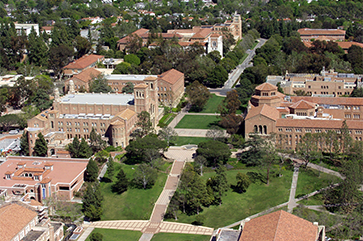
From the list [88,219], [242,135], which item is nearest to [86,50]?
[242,135]

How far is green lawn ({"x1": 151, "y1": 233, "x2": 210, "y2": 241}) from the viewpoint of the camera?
6350 centimetres

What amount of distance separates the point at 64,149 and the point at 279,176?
127 ft

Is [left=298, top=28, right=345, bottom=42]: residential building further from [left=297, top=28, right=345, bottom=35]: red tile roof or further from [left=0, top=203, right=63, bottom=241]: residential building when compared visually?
[left=0, top=203, right=63, bottom=241]: residential building

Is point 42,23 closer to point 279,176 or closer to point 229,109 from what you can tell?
point 229,109

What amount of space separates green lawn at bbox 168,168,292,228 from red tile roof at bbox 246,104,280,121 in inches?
551

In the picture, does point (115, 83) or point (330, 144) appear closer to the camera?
point (330, 144)

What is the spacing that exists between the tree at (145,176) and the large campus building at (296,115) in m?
21.6

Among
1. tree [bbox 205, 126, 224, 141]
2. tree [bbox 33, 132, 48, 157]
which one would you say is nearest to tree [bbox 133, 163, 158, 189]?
tree [bbox 205, 126, 224, 141]

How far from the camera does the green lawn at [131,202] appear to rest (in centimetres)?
7050

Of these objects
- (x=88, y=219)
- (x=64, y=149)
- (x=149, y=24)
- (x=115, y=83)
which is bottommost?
(x=88, y=219)

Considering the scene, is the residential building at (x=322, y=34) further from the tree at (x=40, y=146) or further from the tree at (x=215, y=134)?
the tree at (x=40, y=146)

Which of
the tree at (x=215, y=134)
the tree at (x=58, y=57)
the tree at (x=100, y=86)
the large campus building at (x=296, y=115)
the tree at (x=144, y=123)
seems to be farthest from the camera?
the tree at (x=58, y=57)

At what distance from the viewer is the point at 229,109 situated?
103 m

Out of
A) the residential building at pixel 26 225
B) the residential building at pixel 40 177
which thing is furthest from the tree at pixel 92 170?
the residential building at pixel 26 225
